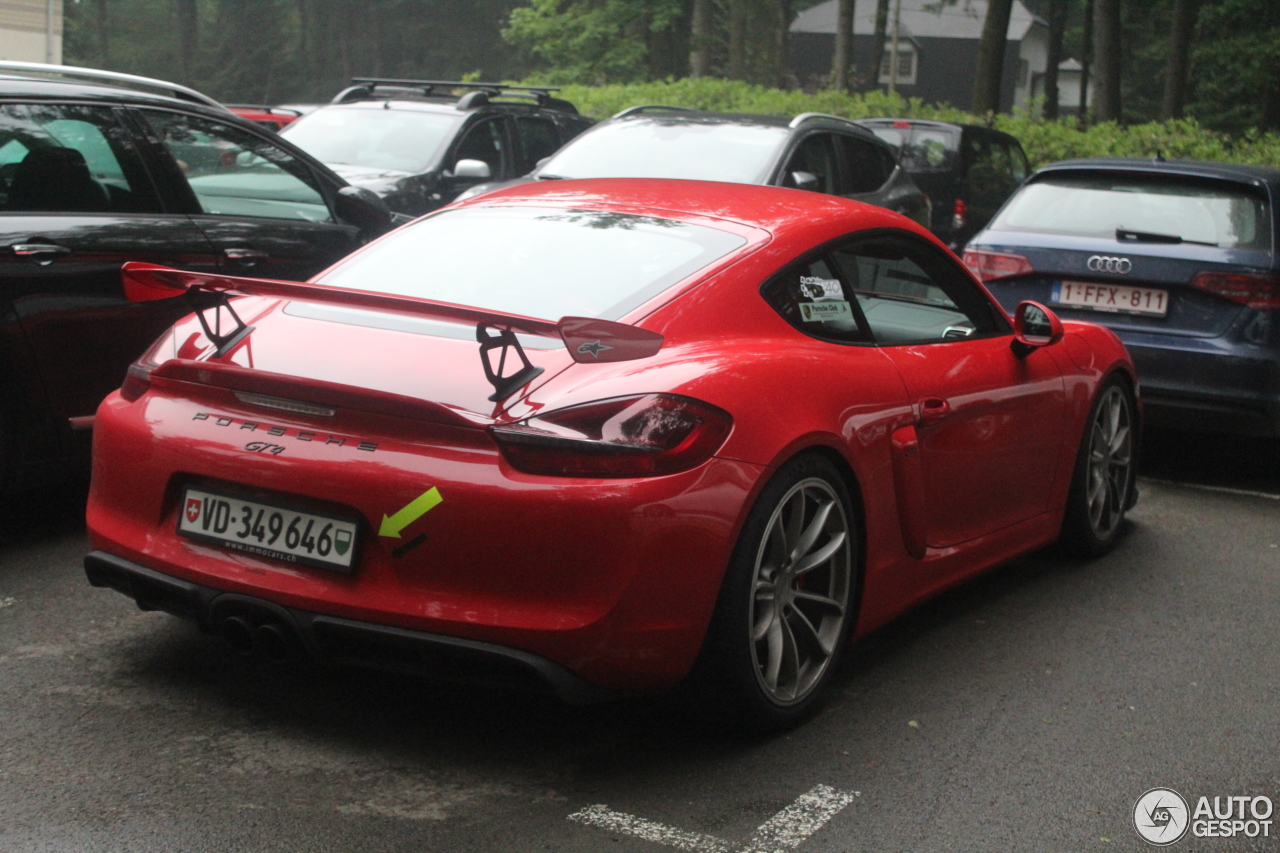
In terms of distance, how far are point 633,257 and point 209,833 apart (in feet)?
6.26

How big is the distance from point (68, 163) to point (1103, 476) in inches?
165

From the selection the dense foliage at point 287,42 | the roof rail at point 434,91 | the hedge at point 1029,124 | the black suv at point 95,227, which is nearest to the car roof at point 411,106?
the roof rail at point 434,91

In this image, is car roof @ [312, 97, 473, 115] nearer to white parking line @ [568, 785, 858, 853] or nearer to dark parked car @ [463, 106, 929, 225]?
dark parked car @ [463, 106, 929, 225]

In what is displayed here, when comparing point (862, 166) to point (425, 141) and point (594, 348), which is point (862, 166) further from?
point (594, 348)

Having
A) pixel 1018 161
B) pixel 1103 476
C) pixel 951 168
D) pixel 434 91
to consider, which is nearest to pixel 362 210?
pixel 1103 476

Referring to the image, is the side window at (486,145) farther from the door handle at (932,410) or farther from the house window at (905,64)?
the house window at (905,64)

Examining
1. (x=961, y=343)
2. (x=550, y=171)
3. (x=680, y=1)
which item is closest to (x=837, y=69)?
(x=680, y=1)

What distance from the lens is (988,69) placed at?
24.1m

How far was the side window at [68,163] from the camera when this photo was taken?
520 cm

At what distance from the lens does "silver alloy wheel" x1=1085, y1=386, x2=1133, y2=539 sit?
580 cm

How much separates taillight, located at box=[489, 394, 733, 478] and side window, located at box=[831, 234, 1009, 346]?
1161mm

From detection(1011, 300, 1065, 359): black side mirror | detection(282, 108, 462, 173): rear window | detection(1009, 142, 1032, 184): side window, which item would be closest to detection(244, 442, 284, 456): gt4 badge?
detection(1011, 300, 1065, 359): black side mirror

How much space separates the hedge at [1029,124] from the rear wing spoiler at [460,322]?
336 inches
